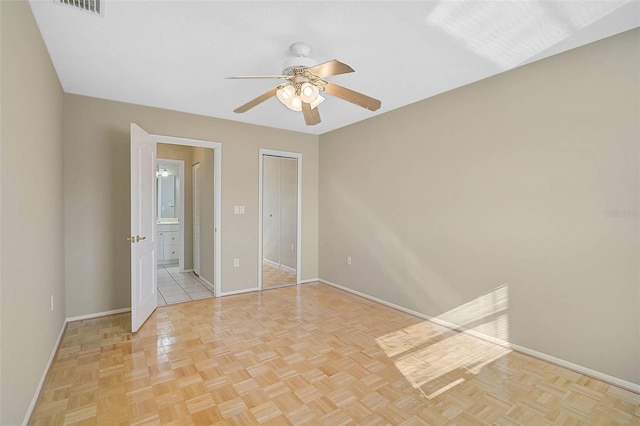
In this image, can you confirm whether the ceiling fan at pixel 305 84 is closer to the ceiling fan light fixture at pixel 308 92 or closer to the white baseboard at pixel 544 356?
the ceiling fan light fixture at pixel 308 92

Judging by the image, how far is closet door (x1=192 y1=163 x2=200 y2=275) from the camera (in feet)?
17.7

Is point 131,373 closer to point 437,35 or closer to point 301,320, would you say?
point 301,320

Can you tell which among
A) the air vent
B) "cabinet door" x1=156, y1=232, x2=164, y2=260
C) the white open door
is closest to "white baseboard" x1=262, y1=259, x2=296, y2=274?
the white open door

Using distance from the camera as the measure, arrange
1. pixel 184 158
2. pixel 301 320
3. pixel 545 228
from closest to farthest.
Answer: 1. pixel 545 228
2. pixel 301 320
3. pixel 184 158

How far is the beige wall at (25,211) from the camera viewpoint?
1.48 m

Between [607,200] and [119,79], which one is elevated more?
[119,79]

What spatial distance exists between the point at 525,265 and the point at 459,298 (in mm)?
722

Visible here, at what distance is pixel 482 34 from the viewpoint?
2.12 m

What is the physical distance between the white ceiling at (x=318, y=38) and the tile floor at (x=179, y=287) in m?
2.62

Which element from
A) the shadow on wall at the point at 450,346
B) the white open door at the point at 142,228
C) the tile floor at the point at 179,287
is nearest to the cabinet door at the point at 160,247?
the tile floor at the point at 179,287

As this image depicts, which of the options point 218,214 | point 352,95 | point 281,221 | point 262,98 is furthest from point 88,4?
point 281,221

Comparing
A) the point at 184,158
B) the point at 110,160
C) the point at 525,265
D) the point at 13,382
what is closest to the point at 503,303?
the point at 525,265

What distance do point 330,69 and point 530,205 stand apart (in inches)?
78.2

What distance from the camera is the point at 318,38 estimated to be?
7.16 ft
